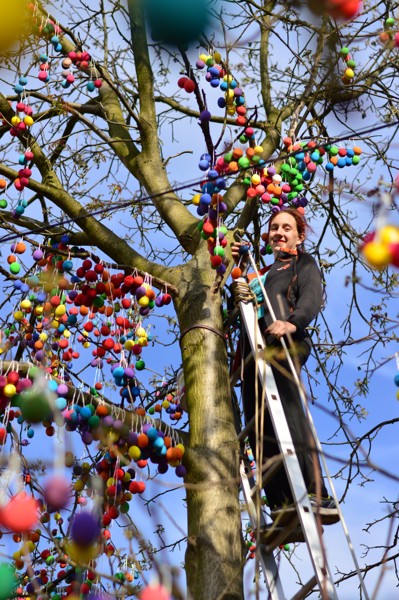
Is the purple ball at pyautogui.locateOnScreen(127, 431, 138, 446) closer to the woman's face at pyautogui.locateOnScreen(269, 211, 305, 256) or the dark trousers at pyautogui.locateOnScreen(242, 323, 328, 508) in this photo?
the dark trousers at pyautogui.locateOnScreen(242, 323, 328, 508)

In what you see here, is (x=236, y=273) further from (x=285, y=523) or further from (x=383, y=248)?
(x=383, y=248)

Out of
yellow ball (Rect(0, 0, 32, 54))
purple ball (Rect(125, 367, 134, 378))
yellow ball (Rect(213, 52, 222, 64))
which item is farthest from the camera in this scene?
yellow ball (Rect(213, 52, 222, 64))

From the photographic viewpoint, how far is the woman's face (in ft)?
14.5

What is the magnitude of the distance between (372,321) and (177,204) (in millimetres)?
1633

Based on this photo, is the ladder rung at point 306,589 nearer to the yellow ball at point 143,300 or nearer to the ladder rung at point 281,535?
the ladder rung at point 281,535

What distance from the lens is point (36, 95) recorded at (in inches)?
226

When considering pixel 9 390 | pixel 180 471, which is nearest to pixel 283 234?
pixel 180 471

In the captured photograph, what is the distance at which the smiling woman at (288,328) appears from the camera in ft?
12.2

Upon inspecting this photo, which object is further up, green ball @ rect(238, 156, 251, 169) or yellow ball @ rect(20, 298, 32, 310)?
green ball @ rect(238, 156, 251, 169)

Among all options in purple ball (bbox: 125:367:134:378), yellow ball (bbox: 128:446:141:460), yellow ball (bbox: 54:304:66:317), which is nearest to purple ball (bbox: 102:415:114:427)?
yellow ball (bbox: 128:446:141:460)

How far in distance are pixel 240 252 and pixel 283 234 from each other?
0.27 meters

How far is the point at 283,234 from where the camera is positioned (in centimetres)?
443

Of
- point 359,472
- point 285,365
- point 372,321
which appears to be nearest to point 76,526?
point 285,365

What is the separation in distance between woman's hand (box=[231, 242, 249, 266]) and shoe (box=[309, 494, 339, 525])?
4.70 feet
